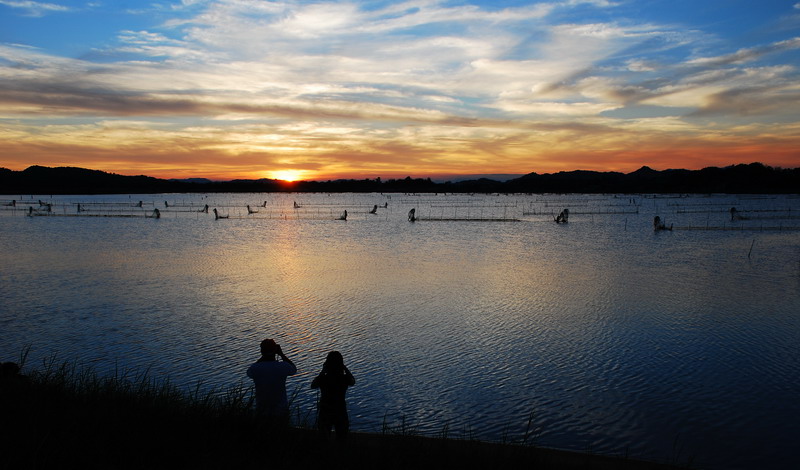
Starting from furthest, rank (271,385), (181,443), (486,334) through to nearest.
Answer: (486,334) → (271,385) → (181,443)

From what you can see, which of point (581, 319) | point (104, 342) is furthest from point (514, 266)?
point (104, 342)

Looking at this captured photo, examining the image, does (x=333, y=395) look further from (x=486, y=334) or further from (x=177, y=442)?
(x=486, y=334)

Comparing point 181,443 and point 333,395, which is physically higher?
point 333,395

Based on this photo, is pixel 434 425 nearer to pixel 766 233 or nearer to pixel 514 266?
pixel 514 266

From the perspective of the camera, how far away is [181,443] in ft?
19.0

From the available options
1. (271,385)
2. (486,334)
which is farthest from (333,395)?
(486,334)

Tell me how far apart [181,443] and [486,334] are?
32.1 feet

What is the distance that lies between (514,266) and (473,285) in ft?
22.1

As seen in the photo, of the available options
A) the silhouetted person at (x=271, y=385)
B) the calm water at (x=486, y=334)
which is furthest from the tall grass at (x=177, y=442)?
the calm water at (x=486, y=334)

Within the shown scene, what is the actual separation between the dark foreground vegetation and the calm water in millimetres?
1786

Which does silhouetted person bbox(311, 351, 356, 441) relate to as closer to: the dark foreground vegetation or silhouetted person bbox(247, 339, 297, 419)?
the dark foreground vegetation

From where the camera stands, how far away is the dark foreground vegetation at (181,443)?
17.5 ft

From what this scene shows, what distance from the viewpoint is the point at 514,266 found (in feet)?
91.7

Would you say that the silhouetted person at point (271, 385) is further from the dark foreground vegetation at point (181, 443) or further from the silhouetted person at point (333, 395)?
the silhouetted person at point (333, 395)
